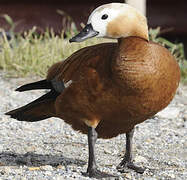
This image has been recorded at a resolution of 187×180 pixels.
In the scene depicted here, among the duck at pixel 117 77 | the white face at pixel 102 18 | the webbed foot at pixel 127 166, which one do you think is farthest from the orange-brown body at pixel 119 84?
the webbed foot at pixel 127 166

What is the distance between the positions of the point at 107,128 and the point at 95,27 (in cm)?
72

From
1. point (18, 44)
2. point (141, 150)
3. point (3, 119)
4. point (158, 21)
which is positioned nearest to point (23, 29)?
point (18, 44)

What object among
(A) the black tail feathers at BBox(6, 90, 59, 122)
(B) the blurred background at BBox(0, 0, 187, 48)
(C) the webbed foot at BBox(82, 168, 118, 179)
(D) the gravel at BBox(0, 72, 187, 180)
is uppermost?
(A) the black tail feathers at BBox(6, 90, 59, 122)

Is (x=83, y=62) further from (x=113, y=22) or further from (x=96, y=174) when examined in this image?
(x=96, y=174)

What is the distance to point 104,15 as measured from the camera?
3496 millimetres

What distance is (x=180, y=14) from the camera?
29.6 ft

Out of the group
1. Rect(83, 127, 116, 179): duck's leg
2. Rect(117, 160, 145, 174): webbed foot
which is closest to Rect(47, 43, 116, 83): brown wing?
Rect(83, 127, 116, 179): duck's leg

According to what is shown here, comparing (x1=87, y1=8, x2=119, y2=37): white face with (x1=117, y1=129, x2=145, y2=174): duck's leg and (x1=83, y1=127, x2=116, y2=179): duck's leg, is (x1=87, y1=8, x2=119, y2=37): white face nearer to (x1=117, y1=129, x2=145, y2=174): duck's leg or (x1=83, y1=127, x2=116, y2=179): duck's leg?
(x1=83, y1=127, x2=116, y2=179): duck's leg

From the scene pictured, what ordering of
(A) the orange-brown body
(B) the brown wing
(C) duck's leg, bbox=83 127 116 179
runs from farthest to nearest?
(C) duck's leg, bbox=83 127 116 179
(B) the brown wing
(A) the orange-brown body

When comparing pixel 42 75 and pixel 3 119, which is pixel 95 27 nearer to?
pixel 3 119

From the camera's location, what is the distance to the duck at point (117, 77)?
11.4ft

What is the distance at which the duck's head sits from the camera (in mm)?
3500

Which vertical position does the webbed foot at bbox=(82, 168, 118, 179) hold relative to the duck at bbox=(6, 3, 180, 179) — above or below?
below

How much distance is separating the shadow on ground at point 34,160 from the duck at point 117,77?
1.45ft
